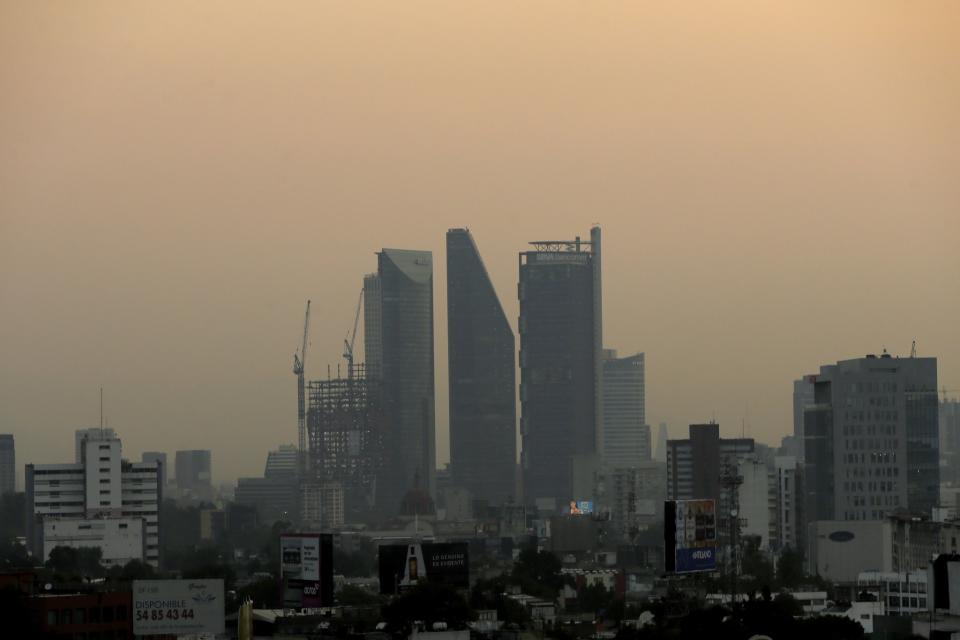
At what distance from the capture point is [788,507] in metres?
150

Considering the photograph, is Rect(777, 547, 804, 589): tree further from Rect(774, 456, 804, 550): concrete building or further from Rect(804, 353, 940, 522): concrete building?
Rect(774, 456, 804, 550): concrete building

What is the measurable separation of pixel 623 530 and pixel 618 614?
106m

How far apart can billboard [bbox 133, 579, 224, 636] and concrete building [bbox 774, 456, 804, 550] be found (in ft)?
301

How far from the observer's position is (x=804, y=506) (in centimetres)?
14512

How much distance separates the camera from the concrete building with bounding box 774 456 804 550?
477 ft

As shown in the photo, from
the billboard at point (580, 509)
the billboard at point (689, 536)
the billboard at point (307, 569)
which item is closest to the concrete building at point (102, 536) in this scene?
the billboard at point (580, 509)

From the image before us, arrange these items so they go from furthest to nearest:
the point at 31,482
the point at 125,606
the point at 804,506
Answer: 1. the point at 31,482
2. the point at 804,506
3. the point at 125,606

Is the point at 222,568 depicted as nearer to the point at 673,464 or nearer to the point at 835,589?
the point at 835,589

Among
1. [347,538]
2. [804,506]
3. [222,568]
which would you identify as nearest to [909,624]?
[222,568]

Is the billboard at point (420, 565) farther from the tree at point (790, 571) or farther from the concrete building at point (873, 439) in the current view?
the concrete building at point (873, 439)

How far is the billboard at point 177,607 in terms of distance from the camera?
2096 inches

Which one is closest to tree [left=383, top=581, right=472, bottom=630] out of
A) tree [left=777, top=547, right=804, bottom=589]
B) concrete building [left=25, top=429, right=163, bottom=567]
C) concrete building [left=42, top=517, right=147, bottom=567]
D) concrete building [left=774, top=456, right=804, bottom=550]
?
tree [left=777, top=547, right=804, bottom=589]

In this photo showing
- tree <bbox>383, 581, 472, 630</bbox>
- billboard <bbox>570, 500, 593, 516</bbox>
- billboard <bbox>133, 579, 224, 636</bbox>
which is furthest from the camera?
billboard <bbox>570, 500, 593, 516</bbox>

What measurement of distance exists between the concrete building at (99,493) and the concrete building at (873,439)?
4174 centimetres
